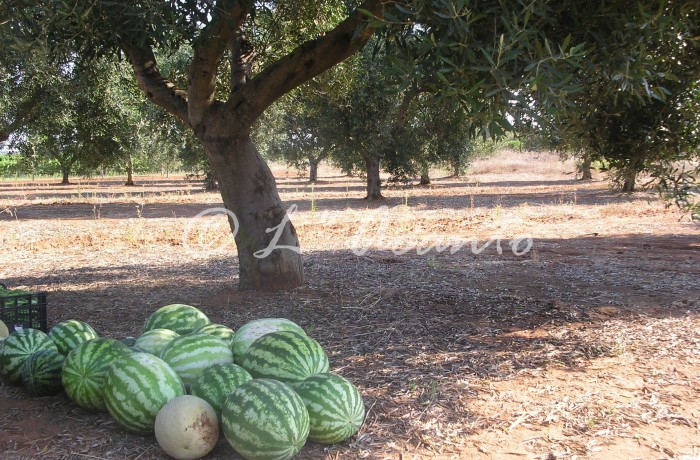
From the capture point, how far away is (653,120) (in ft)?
21.1

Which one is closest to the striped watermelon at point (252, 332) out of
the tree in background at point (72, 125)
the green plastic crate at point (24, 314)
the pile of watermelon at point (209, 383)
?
the pile of watermelon at point (209, 383)

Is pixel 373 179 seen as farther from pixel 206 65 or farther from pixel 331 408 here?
pixel 331 408

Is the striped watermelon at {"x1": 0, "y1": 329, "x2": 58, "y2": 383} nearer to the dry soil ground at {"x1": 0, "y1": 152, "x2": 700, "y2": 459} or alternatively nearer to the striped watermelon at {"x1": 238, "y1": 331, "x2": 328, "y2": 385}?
the dry soil ground at {"x1": 0, "y1": 152, "x2": 700, "y2": 459}

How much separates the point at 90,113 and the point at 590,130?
13.2 m

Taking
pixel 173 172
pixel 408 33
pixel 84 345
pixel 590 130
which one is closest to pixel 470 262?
pixel 590 130


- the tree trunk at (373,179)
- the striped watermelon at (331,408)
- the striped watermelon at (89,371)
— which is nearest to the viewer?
the striped watermelon at (331,408)

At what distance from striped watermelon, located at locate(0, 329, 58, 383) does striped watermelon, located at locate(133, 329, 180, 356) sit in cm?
65

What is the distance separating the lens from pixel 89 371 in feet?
11.8

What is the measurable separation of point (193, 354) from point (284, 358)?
593mm

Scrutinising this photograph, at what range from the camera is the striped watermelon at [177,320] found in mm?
4422

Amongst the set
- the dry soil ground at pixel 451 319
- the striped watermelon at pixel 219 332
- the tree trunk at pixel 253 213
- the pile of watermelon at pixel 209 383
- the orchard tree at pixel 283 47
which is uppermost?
the orchard tree at pixel 283 47

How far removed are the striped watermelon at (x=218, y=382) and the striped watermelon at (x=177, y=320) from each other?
39.5 inches

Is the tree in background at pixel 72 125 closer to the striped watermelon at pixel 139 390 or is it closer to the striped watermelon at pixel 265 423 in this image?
the striped watermelon at pixel 139 390

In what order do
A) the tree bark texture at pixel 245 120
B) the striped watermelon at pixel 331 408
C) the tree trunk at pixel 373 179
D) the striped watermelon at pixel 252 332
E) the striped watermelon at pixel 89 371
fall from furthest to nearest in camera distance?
the tree trunk at pixel 373 179 → the tree bark texture at pixel 245 120 → the striped watermelon at pixel 252 332 → the striped watermelon at pixel 89 371 → the striped watermelon at pixel 331 408
